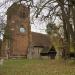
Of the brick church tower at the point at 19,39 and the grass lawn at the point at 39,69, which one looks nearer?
the grass lawn at the point at 39,69

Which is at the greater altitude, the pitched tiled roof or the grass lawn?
the pitched tiled roof

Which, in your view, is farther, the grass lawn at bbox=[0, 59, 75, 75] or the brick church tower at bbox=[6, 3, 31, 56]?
the brick church tower at bbox=[6, 3, 31, 56]

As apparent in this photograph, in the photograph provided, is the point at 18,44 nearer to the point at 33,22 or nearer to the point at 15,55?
the point at 15,55

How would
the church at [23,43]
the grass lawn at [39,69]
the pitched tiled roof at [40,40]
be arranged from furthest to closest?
the pitched tiled roof at [40,40], the church at [23,43], the grass lawn at [39,69]

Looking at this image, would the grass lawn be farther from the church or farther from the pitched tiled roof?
the pitched tiled roof

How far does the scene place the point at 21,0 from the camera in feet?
75.6

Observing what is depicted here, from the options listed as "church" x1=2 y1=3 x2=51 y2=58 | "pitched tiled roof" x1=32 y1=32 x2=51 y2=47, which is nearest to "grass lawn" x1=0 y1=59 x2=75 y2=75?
"church" x1=2 y1=3 x2=51 y2=58

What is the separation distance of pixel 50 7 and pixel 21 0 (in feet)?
14.6

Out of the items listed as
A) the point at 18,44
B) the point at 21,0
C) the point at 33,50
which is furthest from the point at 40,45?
→ the point at 21,0

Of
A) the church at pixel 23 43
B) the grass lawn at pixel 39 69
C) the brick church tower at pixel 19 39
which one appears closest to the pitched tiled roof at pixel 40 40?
the church at pixel 23 43

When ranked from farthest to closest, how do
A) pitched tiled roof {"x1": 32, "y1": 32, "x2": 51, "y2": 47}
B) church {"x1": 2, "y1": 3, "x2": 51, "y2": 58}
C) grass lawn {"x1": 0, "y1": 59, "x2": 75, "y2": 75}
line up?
pitched tiled roof {"x1": 32, "y1": 32, "x2": 51, "y2": 47} → church {"x1": 2, "y1": 3, "x2": 51, "y2": 58} → grass lawn {"x1": 0, "y1": 59, "x2": 75, "y2": 75}

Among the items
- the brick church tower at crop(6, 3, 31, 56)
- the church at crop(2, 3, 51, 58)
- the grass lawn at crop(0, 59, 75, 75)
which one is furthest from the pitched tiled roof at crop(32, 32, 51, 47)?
the grass lawn at crop(0, 59, 75, 75)

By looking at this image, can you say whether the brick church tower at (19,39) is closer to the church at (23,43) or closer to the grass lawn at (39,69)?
the church at (23,43)

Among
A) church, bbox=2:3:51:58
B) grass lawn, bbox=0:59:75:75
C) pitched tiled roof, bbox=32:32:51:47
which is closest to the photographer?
grass lawn, bbox=0:59:75:75
